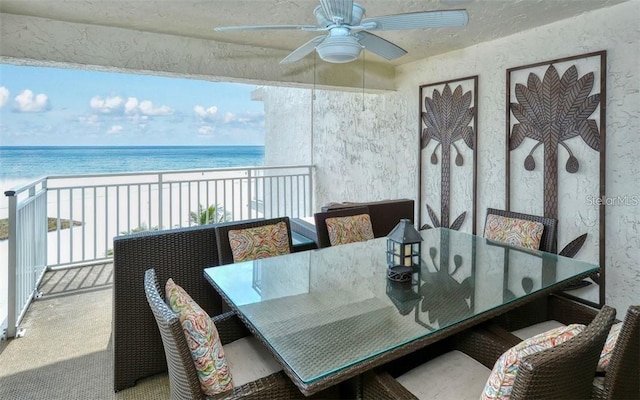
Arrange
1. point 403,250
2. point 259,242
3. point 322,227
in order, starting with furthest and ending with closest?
point 322,227
point 259,242
point 403,250

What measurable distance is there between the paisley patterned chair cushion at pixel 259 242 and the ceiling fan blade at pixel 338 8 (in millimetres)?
1395

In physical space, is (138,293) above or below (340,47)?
below

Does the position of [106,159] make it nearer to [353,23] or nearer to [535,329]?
[353,23]

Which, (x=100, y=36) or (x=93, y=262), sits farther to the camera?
(x=93, y=262)

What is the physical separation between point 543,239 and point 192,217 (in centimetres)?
435

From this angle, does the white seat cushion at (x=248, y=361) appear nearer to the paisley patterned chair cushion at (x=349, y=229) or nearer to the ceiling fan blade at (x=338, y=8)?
the paisley patterned chair cushion at (x=349, y=229)

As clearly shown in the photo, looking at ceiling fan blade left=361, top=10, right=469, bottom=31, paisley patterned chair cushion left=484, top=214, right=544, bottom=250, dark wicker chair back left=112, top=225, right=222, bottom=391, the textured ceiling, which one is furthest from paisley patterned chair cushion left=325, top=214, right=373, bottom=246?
the textured ceiling

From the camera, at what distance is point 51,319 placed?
3006 mm

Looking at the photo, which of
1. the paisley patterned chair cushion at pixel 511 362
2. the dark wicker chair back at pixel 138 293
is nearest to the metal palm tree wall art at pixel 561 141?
the paisley patterned chair cushion at pixel 511 362

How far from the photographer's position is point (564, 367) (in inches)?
37.4

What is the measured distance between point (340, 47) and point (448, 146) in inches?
95.0

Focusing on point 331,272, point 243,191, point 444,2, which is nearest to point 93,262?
point 243,191

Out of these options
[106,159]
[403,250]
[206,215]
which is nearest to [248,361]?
[403,250]

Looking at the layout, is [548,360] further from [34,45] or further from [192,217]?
[192,217]
